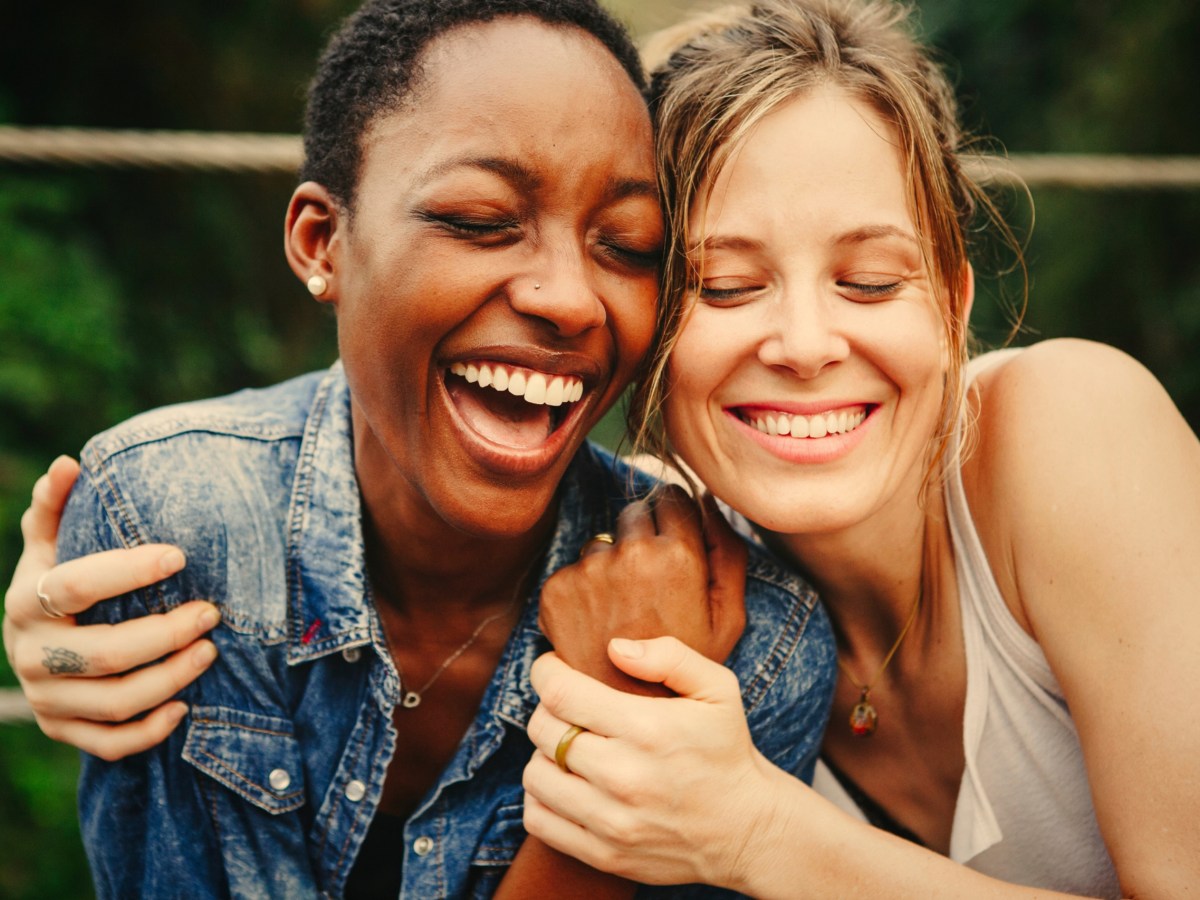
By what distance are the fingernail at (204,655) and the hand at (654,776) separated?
618mm

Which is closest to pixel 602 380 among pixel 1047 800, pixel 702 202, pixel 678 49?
pixel 702 202

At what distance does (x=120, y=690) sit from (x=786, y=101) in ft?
5.18

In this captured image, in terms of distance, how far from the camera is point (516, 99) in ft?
5.51

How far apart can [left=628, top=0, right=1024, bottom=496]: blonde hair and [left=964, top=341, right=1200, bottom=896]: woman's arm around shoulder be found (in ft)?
0.60

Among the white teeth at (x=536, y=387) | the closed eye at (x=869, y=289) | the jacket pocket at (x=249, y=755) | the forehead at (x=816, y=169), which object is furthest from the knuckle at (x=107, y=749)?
the closed eye at (x=869, y=289)

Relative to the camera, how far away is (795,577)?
2125mm

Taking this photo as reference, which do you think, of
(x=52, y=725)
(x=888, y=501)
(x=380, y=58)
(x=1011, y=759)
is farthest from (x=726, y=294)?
(x=52, y=725)

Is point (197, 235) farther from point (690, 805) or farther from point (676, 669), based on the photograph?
point (690, 805)

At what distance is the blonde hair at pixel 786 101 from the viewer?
6.15ft

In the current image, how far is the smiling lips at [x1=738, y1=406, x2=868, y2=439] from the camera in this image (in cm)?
191

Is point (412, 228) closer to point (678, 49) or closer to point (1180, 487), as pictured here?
point (678, 49)

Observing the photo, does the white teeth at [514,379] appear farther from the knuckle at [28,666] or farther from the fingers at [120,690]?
the knuckle at [28,666]

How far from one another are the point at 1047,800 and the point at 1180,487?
708 mm

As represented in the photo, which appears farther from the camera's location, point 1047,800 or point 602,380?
point 1047,800
